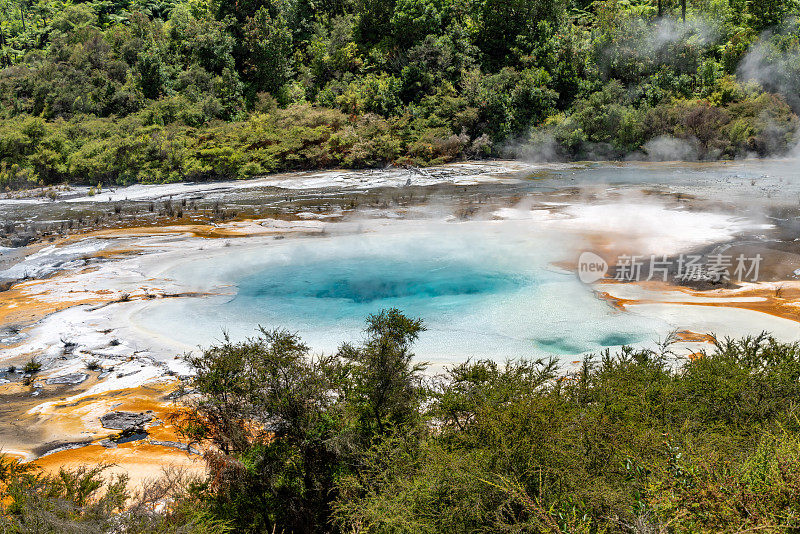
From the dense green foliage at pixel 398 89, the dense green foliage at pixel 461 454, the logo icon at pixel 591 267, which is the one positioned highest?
the dense green foliage at pixel 398 89

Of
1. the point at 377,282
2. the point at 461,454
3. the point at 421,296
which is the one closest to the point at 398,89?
the point at 377,282

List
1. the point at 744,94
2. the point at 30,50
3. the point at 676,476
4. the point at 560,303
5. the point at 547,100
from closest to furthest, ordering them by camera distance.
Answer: the point at 676,476
the point at 560,303
the point at 744,94
the point at 547,100
the point at 30,50

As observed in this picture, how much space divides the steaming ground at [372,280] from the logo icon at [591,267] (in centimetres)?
29

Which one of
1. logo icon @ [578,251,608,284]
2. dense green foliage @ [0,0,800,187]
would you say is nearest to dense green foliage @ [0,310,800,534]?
Result: logo icon @ [578,251,608,284]

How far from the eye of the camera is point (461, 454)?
490 cm

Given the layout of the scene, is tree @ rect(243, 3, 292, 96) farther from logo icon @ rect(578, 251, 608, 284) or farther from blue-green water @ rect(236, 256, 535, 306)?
logo icon @ rect(578, 251, 608, 284)

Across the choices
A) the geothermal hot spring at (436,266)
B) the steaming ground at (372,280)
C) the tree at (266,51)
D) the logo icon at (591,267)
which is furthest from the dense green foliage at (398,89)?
the logo icon at (591,267)

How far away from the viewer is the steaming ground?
876cm

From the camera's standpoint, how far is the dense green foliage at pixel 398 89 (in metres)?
27.0

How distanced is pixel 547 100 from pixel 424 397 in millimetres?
27837

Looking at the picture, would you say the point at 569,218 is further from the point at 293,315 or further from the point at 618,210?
the point at 293,315

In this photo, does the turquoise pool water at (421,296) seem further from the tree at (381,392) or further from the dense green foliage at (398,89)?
the dense green foliage at (398,89)

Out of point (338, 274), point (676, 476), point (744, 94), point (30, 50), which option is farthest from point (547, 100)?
point (30, 50)

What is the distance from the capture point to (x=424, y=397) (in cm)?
611
